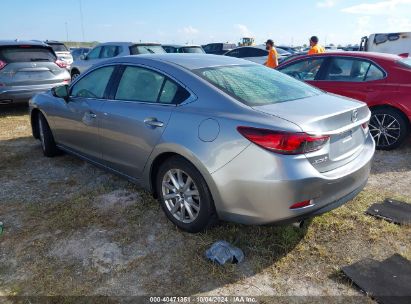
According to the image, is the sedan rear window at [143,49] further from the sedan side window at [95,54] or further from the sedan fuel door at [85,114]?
the sedan fuel door at [85,114]

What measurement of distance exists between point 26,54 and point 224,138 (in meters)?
7.04

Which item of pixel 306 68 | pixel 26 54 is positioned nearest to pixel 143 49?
pixel 26 54

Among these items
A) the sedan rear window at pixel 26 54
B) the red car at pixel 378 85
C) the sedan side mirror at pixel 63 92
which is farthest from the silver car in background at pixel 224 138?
the sedan rear window at pixel 26 54

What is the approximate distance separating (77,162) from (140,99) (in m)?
2.11

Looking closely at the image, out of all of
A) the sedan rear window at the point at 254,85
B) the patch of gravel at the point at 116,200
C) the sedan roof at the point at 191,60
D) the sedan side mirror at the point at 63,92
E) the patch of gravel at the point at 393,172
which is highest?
the sedan roof at the point at 191,60

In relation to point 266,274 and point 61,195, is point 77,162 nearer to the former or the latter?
point 61,195

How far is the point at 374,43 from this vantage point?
13750 mm

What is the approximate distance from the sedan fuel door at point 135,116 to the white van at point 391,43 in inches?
470

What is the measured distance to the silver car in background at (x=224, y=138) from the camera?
256cm

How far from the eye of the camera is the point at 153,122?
3.23 m

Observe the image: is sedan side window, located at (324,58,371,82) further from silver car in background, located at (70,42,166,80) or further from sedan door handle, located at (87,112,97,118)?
silver car in background, located at (70,42,166,80)

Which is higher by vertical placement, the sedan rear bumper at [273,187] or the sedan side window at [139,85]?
the sedan side window at [139,85]

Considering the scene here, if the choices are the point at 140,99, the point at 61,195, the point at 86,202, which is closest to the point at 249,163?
the point at 140,99

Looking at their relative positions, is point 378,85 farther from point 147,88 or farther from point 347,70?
point 147,88
